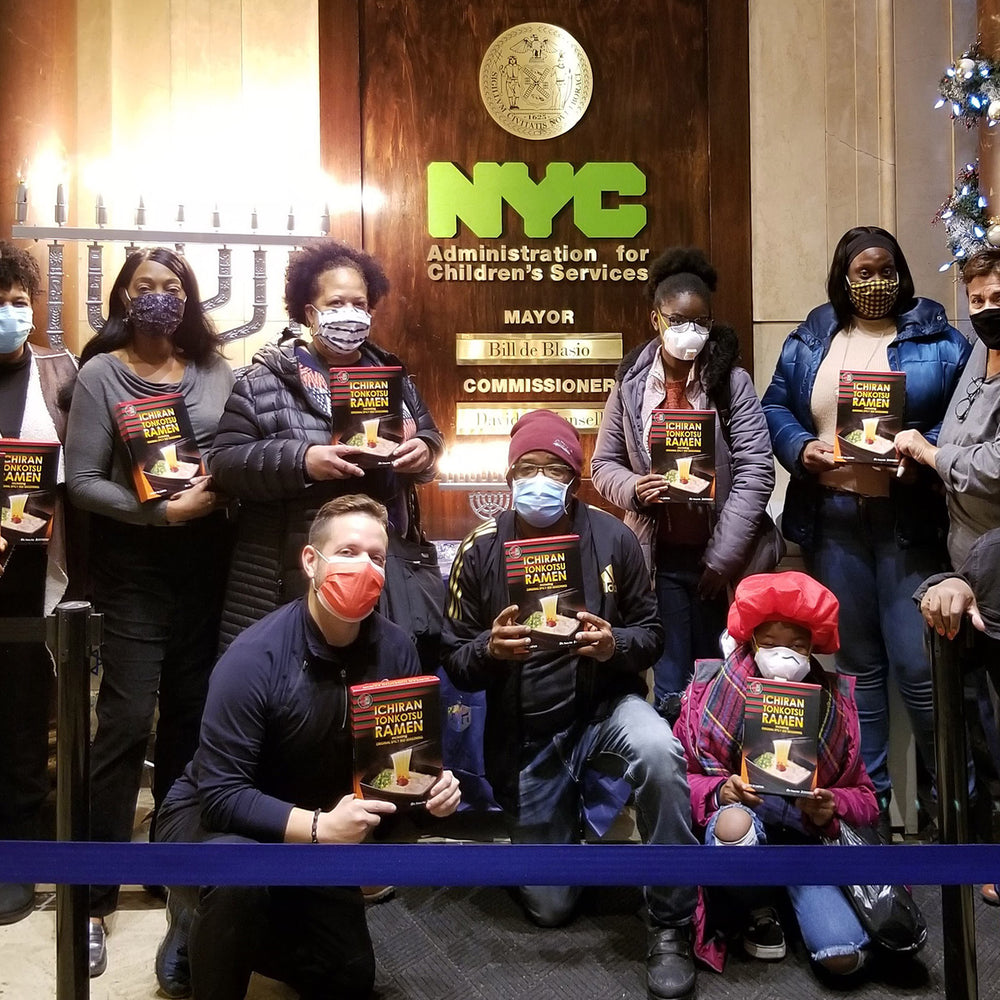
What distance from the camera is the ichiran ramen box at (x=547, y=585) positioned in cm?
263

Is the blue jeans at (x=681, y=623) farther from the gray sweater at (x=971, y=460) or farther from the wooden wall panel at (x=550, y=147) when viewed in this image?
the wooden wall panel at (x=550, y=147)

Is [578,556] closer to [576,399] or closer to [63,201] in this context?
[576,399]

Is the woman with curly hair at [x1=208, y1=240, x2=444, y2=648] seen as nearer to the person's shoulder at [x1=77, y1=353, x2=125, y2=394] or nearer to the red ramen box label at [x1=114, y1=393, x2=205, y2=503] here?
the red ramen box label at [x1=114, y1=393, x2=205, y2=503]

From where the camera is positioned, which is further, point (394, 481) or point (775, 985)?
point (394, 481)

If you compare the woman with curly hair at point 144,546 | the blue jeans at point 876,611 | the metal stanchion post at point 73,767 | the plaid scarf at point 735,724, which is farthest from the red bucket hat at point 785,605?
the metal stanchion post at point 73,767

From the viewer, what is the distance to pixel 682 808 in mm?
2676

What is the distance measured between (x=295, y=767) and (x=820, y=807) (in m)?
1.37

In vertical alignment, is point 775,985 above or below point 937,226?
below

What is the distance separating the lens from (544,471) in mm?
2877

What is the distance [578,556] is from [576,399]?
268 cm

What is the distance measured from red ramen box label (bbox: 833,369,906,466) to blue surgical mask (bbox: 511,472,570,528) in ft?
2.99

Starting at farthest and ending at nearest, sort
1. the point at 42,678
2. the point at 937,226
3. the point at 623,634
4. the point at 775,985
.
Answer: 1. the point at 937,226
2. the point at 42,678
3. the point at 623,634
4. the point at 775,985

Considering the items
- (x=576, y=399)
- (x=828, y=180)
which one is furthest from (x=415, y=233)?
(x=828, y=180)

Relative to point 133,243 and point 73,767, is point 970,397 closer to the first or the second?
point 73,767
